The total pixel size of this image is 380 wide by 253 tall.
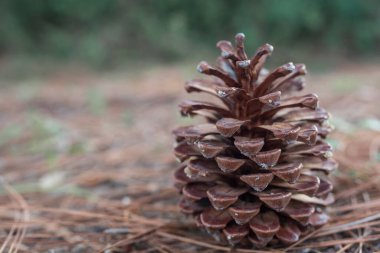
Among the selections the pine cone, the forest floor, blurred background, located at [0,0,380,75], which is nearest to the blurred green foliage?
blurred background, located at [0,0,380,75]

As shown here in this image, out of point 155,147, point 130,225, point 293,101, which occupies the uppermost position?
point 155,147

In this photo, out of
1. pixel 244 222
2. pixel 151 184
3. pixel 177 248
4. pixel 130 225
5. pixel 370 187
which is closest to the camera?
pixel 244 222

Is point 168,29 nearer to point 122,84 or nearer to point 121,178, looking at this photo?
point 122,84

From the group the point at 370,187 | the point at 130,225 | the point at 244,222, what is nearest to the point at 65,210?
the point at 130,225

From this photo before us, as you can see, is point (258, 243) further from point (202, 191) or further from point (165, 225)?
point (165, 225)

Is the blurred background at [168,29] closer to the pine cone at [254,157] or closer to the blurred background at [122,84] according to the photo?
the blurred background at [122,84]

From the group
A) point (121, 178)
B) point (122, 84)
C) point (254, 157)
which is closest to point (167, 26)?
point (122, 84)
